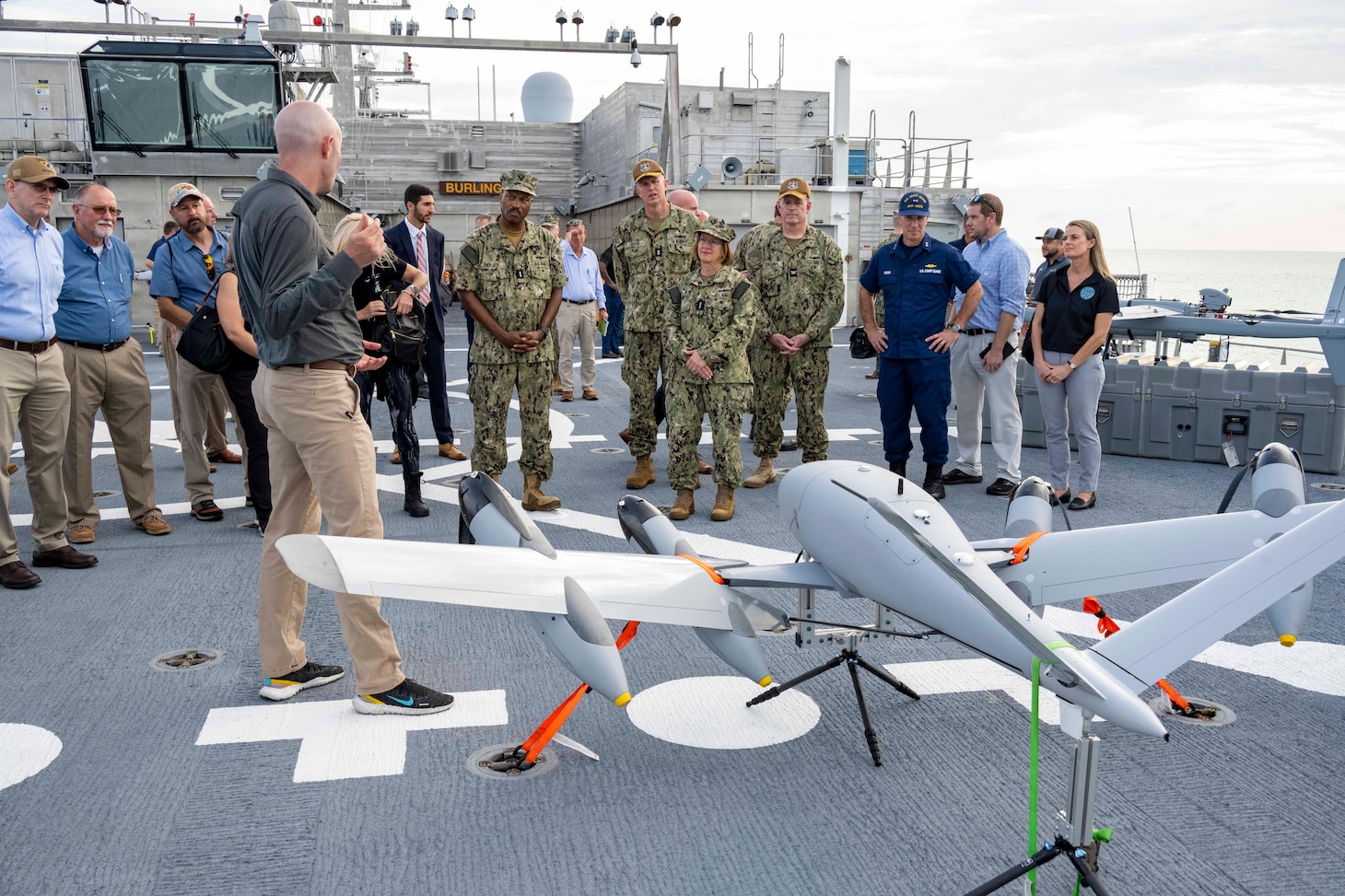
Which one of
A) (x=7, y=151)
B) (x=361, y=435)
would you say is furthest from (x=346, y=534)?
(x=7, y=151)

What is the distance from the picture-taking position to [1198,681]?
356 centimetres

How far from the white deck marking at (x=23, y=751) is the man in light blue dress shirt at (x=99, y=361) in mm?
2431

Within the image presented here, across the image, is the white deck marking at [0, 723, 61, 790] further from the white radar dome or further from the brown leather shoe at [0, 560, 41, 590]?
the white radar dome

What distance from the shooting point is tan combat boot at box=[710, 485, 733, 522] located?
5828mm

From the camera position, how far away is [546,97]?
33.5 m

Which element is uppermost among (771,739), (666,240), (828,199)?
(828,199)

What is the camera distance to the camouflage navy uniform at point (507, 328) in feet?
18.5

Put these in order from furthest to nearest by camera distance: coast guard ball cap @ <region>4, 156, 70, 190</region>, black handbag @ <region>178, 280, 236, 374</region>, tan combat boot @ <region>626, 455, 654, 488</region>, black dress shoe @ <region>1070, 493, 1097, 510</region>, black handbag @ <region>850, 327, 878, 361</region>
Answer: black handbag @ <region>850, 327, 878, 361</region> < tan combat boot @ <region>626, 455, 654, 488</region> < black dress shoe @ <region>1070, 493, 1097, 510</region> < black handbag @ <region>178, 280, 236, 374</region> < coast guard ball cap @ <region>4, 156, 70, 190</region>

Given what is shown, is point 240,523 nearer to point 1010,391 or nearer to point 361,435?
point 361,435

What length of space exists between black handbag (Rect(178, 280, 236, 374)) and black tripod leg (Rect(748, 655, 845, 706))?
11.4ft

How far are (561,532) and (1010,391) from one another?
3.31 metres

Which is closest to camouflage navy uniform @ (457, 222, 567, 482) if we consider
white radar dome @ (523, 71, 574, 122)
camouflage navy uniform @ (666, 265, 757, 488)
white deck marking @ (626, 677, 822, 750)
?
camouflage navy uniform @ (666, 265, 757, 488)

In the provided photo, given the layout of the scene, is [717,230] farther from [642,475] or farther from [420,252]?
[420,252]

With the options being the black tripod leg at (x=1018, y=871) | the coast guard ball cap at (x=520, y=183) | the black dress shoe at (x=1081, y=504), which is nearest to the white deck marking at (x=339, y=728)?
the black tripod leg at (x=1018, y=871)
